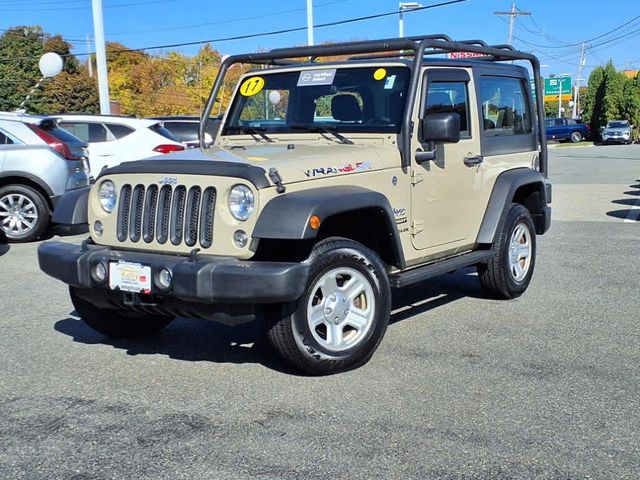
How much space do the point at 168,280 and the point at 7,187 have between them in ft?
22.3

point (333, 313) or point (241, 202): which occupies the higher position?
point (241, 202)

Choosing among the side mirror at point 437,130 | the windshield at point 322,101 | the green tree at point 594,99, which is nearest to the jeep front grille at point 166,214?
the windshield at point 322,101

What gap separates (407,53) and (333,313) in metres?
2.48

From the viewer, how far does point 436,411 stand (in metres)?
4.02

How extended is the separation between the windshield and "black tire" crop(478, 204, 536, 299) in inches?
66.5

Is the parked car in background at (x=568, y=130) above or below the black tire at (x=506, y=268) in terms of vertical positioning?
above

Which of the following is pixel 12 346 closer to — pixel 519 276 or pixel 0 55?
pixel 519 276

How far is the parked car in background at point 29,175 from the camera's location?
32.6ft

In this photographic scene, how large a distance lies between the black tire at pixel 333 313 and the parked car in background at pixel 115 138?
26.7ft

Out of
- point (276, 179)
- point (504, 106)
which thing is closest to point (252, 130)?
point (276, 179)

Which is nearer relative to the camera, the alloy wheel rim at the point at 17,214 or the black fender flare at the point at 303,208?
the black fender flare at the point at 303,208

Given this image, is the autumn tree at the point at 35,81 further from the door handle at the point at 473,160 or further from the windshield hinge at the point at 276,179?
the windshield hinge at the point at 276,179

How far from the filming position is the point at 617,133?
145 ft

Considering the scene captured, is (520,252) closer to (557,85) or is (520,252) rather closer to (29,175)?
(29,175)
